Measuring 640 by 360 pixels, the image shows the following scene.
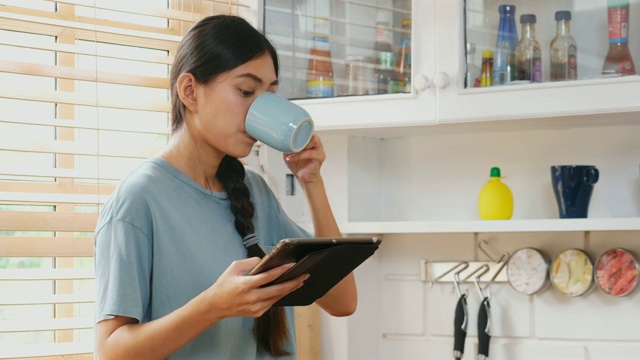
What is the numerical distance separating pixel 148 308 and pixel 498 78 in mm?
938

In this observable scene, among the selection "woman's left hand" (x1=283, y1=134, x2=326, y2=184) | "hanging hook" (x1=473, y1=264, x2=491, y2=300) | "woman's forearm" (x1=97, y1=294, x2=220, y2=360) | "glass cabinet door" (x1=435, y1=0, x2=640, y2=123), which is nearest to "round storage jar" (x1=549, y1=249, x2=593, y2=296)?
"hanging hook" (x1=473, y1=264, x2=491, y2=300)

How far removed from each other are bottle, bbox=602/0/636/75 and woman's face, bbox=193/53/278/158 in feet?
2.58

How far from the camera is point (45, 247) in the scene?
1588mm

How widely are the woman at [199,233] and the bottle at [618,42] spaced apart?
737 millimetres

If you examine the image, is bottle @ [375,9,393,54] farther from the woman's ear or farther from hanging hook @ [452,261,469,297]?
the woman's ear

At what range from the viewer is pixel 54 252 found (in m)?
1.60

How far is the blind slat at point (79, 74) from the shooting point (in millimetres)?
1586

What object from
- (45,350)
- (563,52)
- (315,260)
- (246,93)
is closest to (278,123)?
(246,93)

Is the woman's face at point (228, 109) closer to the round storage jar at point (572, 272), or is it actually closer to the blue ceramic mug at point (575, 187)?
the blue ceramic mug at point (575, 187)

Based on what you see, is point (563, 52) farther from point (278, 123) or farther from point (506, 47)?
point (278, 123)

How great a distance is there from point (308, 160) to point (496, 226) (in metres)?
0.56

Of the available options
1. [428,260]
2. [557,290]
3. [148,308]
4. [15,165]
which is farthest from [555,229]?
[15,165]

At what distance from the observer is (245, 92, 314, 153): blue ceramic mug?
49.5 inches

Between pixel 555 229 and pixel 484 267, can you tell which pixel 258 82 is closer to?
pixel 555 229
